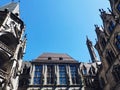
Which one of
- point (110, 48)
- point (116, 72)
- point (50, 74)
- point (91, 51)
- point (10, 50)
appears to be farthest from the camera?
point (91, 51)

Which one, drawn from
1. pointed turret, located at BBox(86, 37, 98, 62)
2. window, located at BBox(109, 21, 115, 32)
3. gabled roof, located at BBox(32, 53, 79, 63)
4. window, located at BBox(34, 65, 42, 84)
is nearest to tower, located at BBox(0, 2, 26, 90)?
window, located at BBox(34, 65, 42, 84)

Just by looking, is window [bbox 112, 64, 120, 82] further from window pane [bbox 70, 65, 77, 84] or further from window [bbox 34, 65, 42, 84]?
window [bbox 34, 65, 42, 84]

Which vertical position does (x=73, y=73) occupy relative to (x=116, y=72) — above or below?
above

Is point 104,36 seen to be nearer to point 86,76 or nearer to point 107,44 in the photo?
point 107,44

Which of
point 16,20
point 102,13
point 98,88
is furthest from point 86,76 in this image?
point 16,20

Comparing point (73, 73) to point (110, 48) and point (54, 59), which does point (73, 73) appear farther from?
point (110, 48)

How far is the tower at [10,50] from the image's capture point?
18677 mm

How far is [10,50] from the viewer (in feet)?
68.9

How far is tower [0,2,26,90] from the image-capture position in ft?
61.3

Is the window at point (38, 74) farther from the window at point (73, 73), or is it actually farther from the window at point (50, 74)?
the window at point (73, 73)

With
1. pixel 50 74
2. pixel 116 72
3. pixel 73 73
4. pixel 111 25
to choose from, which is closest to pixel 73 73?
pixel 73 73

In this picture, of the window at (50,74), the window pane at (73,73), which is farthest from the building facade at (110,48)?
the window at (50,74)

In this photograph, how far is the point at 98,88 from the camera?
29.4m

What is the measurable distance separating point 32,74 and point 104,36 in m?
14.3
